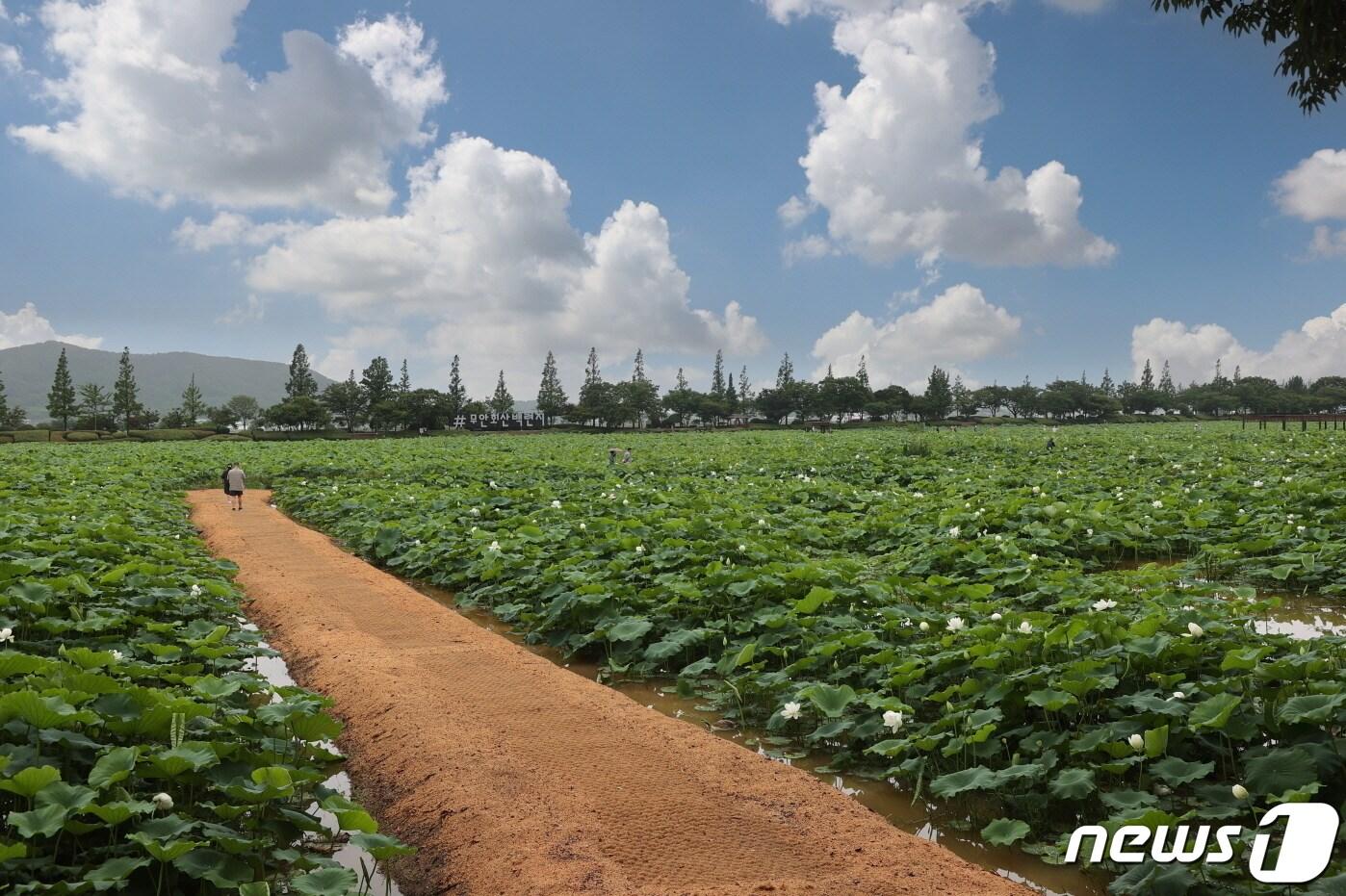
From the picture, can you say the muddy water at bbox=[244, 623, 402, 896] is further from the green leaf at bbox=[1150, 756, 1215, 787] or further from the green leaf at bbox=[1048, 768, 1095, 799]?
the green leaf at bbox=[1150, 756, 1215, 787]

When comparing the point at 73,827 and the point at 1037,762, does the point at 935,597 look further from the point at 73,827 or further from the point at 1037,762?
the point at 73,827

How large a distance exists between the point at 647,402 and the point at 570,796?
Result: 104187 millimetres

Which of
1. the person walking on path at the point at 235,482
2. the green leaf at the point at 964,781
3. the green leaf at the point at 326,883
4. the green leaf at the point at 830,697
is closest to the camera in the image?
the green leaf at the point at 326,883

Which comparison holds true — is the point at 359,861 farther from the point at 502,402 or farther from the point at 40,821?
the point at 502,402

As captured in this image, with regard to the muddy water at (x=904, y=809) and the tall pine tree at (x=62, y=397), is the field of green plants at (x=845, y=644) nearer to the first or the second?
the muddy water at (x=904, y=809)

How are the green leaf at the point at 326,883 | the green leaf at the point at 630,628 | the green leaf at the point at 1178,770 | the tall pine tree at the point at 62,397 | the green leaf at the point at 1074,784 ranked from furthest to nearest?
the tall pine tree at the point at 62,397
the green leaf at the point at 630,628
the green leaf at the point at 1074,784
the green leaf at the point at 1178,770
the green leaf at the point at 326,883

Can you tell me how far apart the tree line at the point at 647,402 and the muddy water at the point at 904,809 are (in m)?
86.7

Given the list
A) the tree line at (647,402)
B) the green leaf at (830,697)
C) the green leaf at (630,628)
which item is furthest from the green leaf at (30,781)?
the tree line at (647,402)

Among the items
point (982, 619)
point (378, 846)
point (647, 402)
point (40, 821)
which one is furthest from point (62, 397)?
point (982, 619)

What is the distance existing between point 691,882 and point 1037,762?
2012mm

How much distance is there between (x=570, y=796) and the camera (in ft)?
14.7

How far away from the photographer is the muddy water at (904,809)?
3783 mm

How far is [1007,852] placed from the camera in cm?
406

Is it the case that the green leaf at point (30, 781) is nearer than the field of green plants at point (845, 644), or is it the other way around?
the green leaf at point (30, 781)
